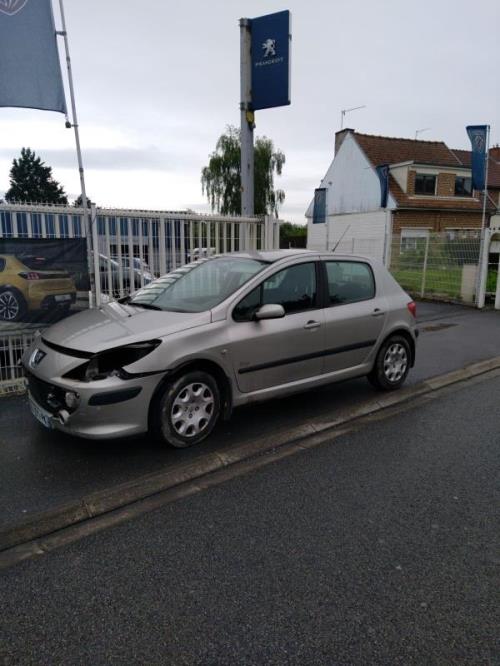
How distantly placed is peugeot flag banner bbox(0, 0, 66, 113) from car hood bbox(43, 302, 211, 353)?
297cm

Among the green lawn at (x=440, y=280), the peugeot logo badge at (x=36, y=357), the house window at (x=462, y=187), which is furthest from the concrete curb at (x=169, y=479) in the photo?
the house window at (x=462, y=187)

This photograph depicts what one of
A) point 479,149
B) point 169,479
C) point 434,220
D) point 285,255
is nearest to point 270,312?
point 285,255

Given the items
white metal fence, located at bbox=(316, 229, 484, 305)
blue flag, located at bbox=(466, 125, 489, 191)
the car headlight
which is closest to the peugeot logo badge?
the car headlight

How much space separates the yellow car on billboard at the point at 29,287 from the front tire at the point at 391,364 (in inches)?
145

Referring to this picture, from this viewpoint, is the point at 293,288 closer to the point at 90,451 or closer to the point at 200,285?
the point at 200,285

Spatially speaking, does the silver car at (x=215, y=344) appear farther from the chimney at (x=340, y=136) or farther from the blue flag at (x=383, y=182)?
the chimney at (x=340, y=136)

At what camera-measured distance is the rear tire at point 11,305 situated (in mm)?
5562

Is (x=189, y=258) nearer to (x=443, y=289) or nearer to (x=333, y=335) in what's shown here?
(x=333, y=335)

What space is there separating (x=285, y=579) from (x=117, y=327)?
2.37 meters

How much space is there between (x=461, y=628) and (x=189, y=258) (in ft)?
18.8

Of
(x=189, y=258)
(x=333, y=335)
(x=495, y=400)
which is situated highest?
(x=189, y=258)

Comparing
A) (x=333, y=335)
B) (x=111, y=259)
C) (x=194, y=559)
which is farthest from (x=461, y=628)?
(x=111, y=259)

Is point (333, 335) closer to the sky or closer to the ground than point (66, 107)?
closer to the ground

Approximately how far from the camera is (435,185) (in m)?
26.8
